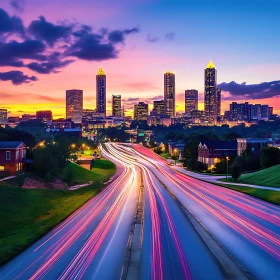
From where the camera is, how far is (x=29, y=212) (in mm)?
37062

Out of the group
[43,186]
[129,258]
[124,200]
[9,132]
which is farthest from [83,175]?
[129,258]

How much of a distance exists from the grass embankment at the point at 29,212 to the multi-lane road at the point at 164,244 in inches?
36.6

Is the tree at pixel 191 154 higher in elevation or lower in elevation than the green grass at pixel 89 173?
higher

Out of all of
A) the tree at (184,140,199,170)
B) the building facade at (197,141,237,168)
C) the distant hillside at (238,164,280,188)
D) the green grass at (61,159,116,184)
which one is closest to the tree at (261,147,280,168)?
the distant hillside at (238,164,280,188)

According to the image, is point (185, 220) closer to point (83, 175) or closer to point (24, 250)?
point (24, 250)

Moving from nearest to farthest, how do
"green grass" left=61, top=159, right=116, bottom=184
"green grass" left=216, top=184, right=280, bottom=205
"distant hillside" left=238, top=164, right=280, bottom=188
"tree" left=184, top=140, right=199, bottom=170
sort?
"green grass" left=216, top=184, right=280, bottom=205, "distant hillside" left=238, top=164, right=280, bottom=188, "green grass" left=61, top=159, right=116, bottom=184, "tree" left=184, top=140, right=199, bottom=170

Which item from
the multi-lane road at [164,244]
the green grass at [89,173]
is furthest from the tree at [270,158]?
the multi-lane road at [164,244]

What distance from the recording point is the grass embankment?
26.1 metres

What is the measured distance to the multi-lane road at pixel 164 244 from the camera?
20.0 metres

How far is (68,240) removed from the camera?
87.0 ft

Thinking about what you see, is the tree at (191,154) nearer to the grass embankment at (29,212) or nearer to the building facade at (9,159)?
the grass embankment at (29,212)

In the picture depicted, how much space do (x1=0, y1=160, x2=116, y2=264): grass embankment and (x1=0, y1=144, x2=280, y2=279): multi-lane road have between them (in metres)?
0.93

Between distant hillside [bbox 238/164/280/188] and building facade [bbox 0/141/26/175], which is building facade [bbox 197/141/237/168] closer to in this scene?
distant hillside [bbox 238/164/280/188]

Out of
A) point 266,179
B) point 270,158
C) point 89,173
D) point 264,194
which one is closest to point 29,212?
point 264,194
